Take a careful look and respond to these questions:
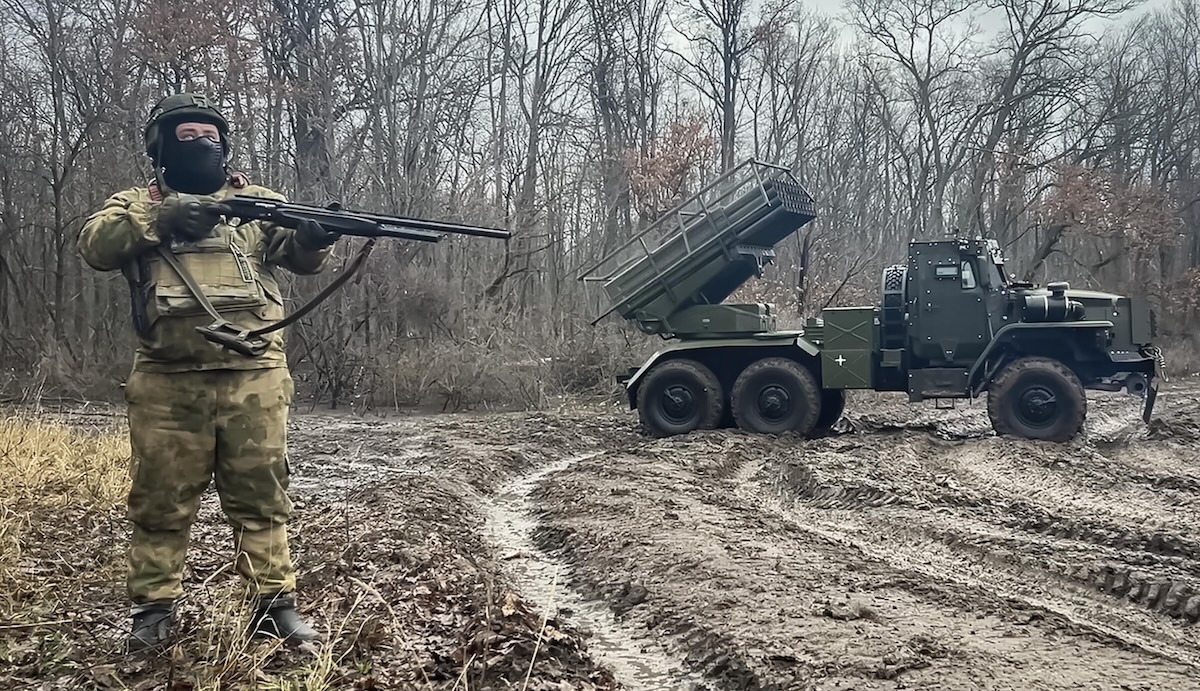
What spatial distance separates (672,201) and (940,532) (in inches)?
627

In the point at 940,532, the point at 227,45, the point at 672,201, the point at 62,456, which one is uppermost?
the point at 227,45

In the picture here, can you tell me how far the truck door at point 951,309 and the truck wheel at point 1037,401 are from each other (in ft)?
1.70

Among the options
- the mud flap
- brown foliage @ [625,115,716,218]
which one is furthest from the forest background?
the mud flap

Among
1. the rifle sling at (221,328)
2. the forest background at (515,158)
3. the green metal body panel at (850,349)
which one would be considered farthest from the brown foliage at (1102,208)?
the rifle sling at (221,328)

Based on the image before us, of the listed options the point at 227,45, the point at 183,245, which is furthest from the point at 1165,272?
the point at 183,245

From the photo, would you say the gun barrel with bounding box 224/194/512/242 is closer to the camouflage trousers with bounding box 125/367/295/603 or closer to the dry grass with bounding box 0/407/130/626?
the camouflage trousers with bounding box 125/367/295/603

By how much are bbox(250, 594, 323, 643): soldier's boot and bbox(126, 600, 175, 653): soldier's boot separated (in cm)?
30

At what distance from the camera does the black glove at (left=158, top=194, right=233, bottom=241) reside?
372 centimetres

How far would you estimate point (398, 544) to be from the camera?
6039 mm

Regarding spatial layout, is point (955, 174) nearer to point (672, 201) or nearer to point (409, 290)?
point (672, 201)

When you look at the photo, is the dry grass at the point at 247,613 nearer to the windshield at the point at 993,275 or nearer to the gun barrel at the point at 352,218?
the gun barrel at the point at 352,218

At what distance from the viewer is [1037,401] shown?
11742 millimetres

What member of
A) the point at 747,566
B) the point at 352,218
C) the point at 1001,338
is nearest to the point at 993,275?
the point at 1001,338

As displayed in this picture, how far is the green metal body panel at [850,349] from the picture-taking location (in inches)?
492
